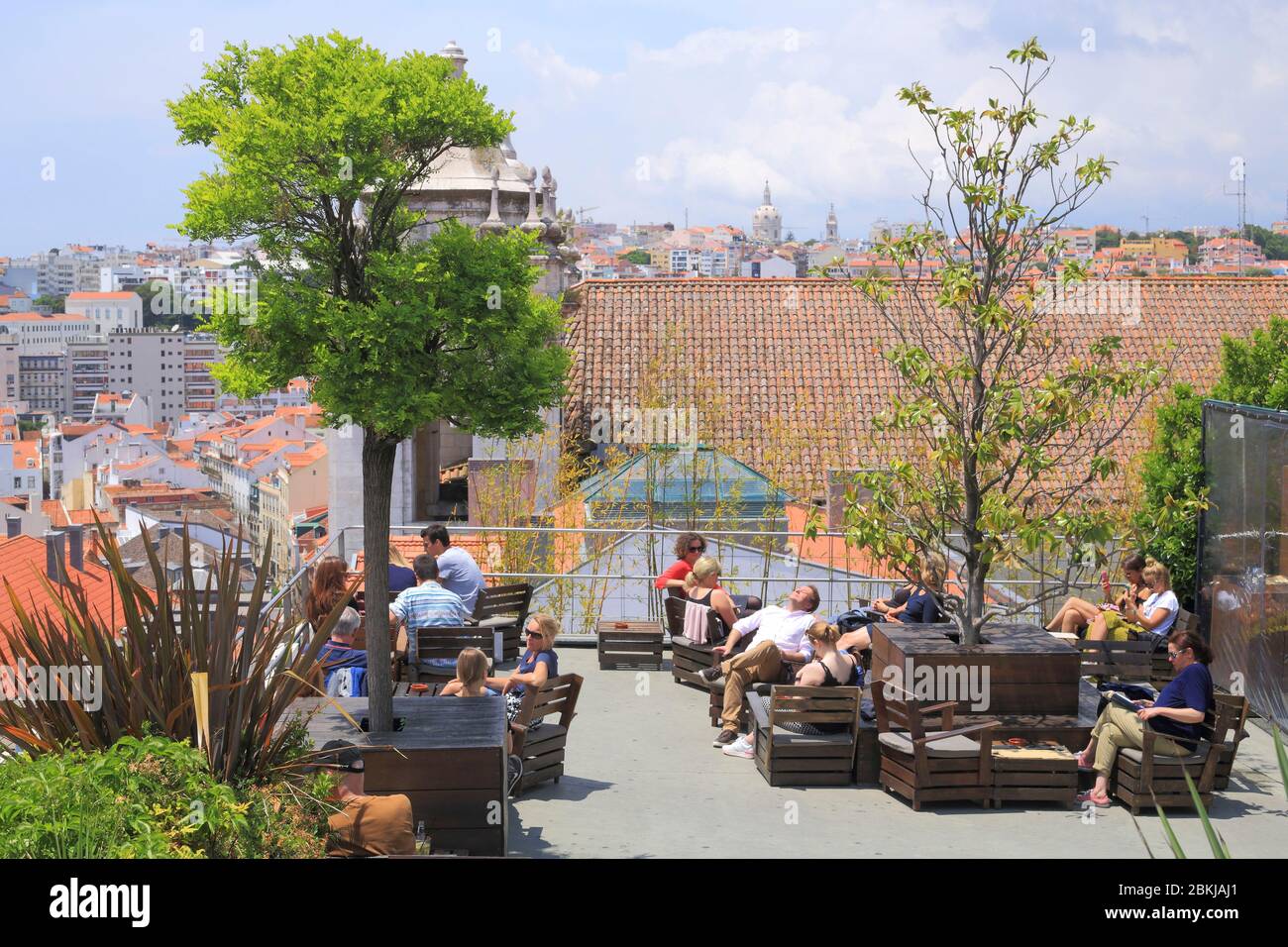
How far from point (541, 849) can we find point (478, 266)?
324 cm

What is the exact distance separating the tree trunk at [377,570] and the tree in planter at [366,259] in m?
0.01

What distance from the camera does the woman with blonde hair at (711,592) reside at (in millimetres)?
12336

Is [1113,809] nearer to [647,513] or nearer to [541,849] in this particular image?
[541,849]

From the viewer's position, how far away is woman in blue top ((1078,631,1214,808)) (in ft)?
29.9

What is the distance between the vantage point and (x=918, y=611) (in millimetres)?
11938

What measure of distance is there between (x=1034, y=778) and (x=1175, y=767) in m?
0.86

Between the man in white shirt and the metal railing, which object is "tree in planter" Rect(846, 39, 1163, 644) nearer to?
the man in white shirt

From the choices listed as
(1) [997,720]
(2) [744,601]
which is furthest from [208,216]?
(2) [744,601]

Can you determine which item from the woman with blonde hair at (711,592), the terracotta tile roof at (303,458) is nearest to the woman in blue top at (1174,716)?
the woman with blonde hair at (711,592)

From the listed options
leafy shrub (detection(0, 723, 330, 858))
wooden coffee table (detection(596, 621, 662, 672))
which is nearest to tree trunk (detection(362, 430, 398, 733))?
leafy shrub (detection(0, 723, 330, 858))

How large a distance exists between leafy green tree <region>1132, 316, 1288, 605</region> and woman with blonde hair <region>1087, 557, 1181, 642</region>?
1.16 feet

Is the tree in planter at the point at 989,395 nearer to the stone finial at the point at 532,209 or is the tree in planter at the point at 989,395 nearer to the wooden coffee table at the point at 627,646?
the wooden coffee table at the point at 627,646

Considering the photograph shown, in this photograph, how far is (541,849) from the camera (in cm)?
820

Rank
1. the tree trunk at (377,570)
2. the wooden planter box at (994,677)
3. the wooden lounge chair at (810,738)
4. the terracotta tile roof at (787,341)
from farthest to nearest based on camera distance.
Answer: the terracotta tile roof at (787,341), the wooden planter box at (994,677), the wooden lounge chair at (810,738), the tree trunk at (377,570)
